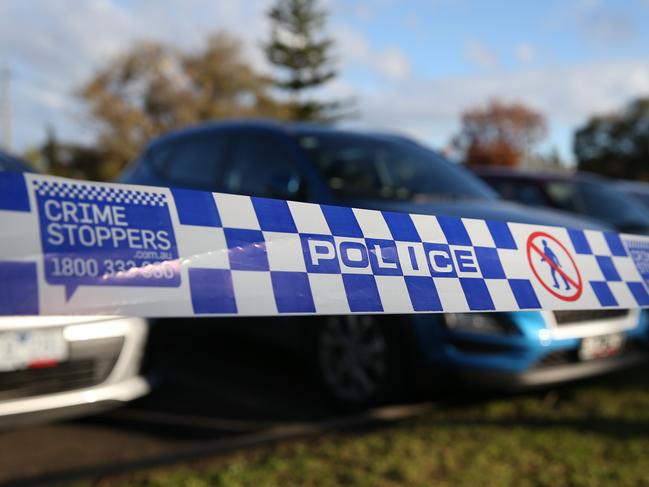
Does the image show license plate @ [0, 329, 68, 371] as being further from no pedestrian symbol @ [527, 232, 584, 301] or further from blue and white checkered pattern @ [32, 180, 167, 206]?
no pedestrian symbol @ [527, 232, 584, 301]

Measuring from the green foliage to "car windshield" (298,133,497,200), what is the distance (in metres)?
50.3

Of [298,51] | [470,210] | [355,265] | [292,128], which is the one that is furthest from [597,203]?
[298,51]

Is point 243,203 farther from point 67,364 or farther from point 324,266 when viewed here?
point 67,364

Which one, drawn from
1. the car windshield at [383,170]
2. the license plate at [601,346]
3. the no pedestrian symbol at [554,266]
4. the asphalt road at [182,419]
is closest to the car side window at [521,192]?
the car windshield at [383,170]

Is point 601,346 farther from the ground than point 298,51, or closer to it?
closer to it

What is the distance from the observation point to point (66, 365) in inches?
104

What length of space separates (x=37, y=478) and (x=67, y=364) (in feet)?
1.58

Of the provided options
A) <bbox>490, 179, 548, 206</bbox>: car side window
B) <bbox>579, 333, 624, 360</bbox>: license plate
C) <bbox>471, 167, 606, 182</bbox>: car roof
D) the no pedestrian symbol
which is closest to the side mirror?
A: <bbox>579, 333, 624, 360</bbox>: license plate

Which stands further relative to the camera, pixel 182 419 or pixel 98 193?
pixel 182 419

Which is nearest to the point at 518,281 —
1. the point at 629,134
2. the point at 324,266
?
the point at 324,266

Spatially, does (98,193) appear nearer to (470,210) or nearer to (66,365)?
(66,365)

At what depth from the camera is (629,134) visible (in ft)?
172

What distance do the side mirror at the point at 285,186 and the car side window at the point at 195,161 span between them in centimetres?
79

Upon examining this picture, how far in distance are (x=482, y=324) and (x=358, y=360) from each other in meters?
0.72
